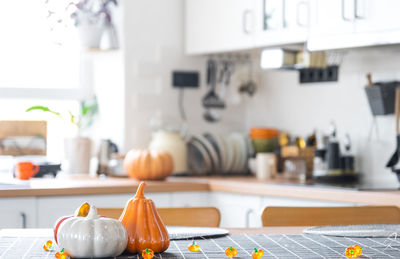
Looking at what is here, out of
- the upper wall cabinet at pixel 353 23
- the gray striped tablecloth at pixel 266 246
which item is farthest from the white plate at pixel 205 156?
the gray striped tablecloth at pixel 266 246

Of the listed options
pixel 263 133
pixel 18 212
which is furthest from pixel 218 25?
pixel 18 212

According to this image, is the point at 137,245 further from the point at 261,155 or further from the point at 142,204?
the point at 261,155

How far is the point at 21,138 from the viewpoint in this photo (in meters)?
3.94

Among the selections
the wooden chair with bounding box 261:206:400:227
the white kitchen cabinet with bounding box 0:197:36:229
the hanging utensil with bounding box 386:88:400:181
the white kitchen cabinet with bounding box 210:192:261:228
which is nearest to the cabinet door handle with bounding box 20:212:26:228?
the white kitchen cabinet with bounding box 0:197:36:229

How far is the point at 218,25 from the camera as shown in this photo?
12.9 ft

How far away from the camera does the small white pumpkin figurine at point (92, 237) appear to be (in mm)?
1464

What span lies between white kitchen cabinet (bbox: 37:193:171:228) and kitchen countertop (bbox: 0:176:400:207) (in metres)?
0.02

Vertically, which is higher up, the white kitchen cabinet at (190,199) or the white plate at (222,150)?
the white plate at (222,150)

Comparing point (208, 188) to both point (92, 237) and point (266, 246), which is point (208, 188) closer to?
point (266, 246)

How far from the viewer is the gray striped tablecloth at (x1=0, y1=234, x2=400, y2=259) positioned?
1592 mm

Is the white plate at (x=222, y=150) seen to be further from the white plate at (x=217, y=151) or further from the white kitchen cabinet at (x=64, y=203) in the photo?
the white kitchen cabinet at (x=64, y=203)

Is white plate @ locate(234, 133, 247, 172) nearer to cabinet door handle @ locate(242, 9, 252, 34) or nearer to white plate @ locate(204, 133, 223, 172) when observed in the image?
white plate @ locate(204, 133, 223, 172)

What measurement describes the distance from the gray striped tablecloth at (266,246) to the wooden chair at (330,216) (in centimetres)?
40

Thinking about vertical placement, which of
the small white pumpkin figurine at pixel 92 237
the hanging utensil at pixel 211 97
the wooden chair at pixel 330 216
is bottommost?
the wooden chair at pixel 330 216
